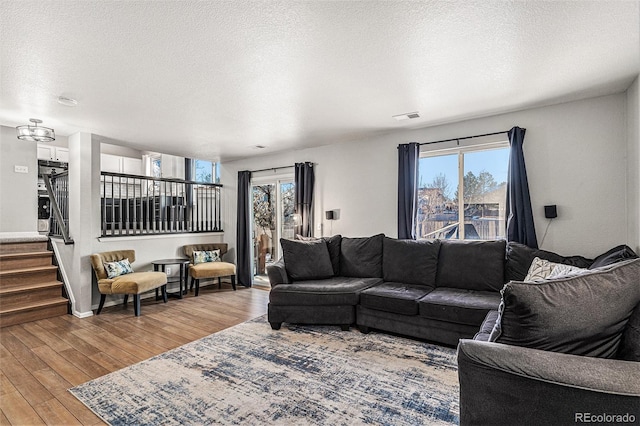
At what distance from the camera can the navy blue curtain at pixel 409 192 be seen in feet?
14.4

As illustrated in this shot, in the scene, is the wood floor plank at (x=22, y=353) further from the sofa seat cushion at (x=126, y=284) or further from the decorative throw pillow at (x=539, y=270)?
the decorative throw pillow at (x=539, y=270)

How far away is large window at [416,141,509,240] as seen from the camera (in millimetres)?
3957

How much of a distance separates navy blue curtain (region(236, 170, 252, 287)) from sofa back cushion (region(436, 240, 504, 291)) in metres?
3.76

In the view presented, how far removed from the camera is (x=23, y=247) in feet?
15.6

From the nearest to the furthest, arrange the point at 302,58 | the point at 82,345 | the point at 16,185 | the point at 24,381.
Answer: the point at 302,58 < the point at 24,381 < the point at 82,345 < the point at 16,185

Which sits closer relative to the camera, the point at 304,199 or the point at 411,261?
the point at 411,261

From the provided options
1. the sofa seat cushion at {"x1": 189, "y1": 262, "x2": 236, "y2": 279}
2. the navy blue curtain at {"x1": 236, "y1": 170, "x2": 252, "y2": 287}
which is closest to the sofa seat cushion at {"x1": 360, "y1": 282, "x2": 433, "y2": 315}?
the sofa seat cushion at {"x1": 189, "y1": 262, "x2": 236, "y2": 279}

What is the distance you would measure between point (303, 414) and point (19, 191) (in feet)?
19.1

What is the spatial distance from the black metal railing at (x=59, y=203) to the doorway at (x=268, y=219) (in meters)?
2.94

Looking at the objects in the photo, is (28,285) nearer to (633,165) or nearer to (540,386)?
(540,386)

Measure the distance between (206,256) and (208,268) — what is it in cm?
48

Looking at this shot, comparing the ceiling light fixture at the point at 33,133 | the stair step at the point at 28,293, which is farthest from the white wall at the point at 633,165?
the stair step at the point at 28,293

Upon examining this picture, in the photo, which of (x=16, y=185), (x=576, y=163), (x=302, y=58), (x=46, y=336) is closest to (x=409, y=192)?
(x=576, y=163)

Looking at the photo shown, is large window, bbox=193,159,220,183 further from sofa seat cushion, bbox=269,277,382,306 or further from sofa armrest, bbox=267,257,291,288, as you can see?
sofa seat cushion, bbox=269,277,382,306
